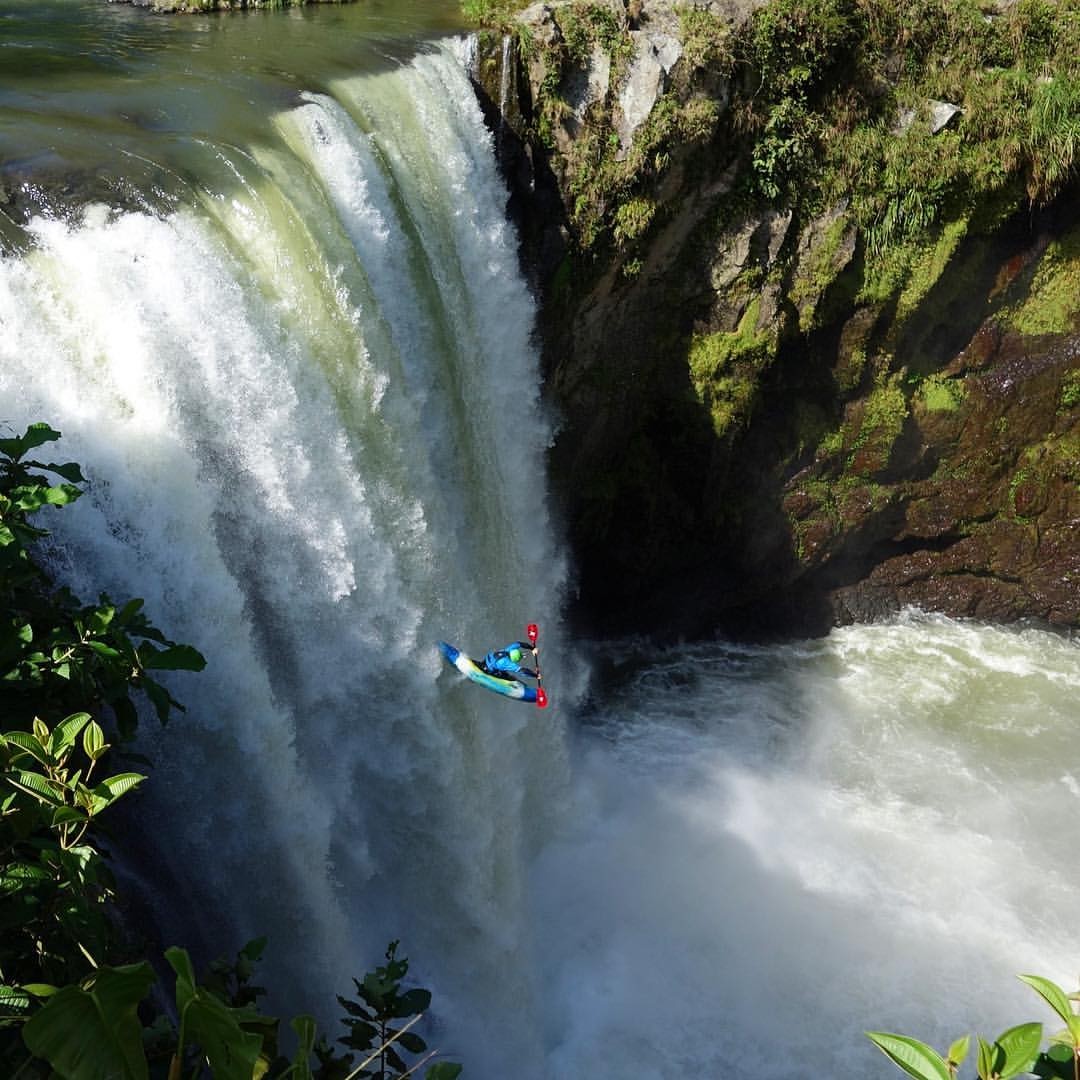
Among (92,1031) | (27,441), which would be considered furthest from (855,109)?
(92,1031)

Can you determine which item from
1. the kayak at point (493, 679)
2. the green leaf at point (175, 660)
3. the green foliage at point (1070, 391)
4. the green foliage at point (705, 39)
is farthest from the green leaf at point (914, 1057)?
the green foliage at point (1070, 391)

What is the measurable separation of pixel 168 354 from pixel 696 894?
5728mm

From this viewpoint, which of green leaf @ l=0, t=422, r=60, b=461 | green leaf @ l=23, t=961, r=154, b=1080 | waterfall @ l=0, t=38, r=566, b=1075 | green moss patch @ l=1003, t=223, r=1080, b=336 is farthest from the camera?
green moss patch @ l=1003, t=223, r=1080, b=336

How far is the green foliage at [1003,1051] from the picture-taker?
1.92 metres

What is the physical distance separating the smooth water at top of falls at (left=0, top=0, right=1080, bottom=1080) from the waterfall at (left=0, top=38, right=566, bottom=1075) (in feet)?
0.07

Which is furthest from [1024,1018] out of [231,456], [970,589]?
[231,456]

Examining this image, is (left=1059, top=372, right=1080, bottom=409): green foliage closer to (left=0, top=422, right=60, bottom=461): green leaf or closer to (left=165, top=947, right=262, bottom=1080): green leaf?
(left=0, top=422, right=60, bottom=461): green leaf

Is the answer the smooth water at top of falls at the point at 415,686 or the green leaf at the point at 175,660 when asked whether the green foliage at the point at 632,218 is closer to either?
the smooth water at top of falls at the point at 415,686

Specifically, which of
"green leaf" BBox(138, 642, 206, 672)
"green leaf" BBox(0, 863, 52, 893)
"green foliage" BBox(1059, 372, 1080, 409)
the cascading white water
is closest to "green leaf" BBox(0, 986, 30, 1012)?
"green leaf" BBox(0, 863, 52, 893)

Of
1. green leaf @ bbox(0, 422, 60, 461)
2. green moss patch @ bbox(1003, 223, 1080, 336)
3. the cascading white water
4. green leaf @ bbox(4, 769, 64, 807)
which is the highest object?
green leaf @ bbox(0, 422, 60, 461)

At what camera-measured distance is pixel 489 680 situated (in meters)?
7.25

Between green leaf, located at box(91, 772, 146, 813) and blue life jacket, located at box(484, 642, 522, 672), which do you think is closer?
green leaf, located at box(91, 772, 146, 813)

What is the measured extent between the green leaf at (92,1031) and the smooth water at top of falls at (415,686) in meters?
3.74

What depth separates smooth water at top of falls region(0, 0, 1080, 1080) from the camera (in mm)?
5910
